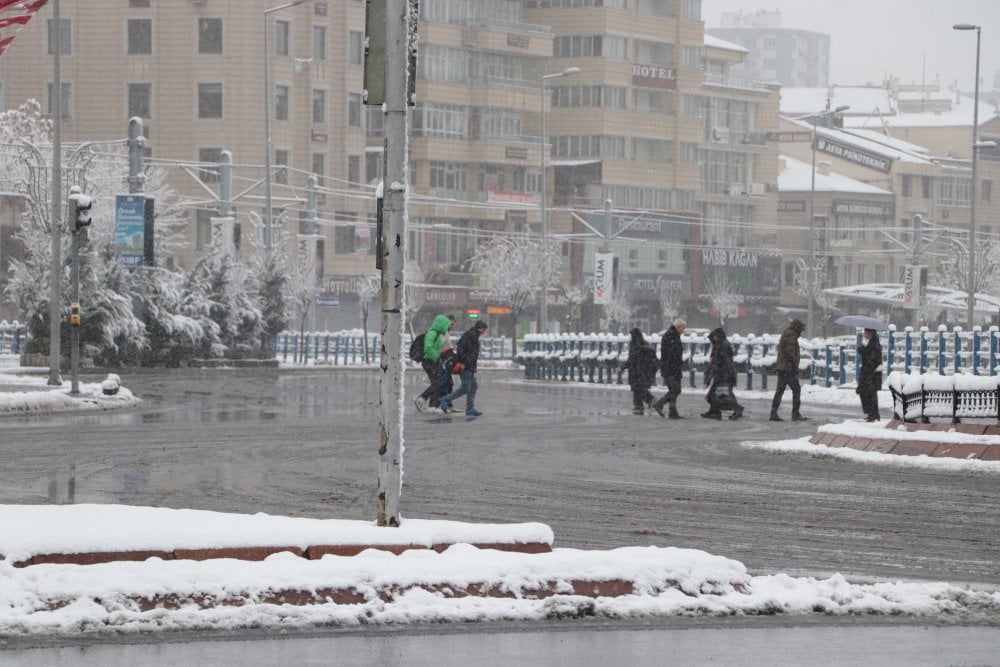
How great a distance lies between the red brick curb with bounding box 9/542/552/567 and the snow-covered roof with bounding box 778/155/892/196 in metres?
103

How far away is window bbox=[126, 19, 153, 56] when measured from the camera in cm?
8094

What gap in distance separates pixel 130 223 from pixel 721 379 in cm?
1959

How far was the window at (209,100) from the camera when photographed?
265 feet

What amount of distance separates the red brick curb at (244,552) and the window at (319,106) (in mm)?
74632

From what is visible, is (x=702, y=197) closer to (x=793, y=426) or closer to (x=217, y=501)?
(x=793, y=426)

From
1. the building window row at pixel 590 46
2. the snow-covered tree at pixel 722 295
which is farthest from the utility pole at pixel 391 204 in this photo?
the snow-covered tree at pixel 722 295

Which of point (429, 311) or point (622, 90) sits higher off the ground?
point (622, 90)

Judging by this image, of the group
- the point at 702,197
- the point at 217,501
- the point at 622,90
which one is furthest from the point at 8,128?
the point at 217,501

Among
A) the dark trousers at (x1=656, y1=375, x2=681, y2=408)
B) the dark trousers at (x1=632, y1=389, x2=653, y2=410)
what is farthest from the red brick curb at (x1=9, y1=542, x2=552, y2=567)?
the dark trousers at (x1=632, y1=389, x2=653, y2=410)

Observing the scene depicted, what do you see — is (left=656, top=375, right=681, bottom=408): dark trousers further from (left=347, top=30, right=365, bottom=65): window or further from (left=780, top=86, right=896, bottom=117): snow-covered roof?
(left=780, top=86, right=896, bottom=117): snow-covered roof

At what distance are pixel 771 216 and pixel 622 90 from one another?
652 inches

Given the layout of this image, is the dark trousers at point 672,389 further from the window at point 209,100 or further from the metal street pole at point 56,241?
the window at point 209,100

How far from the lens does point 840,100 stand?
461ft

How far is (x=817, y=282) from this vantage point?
103625mm
